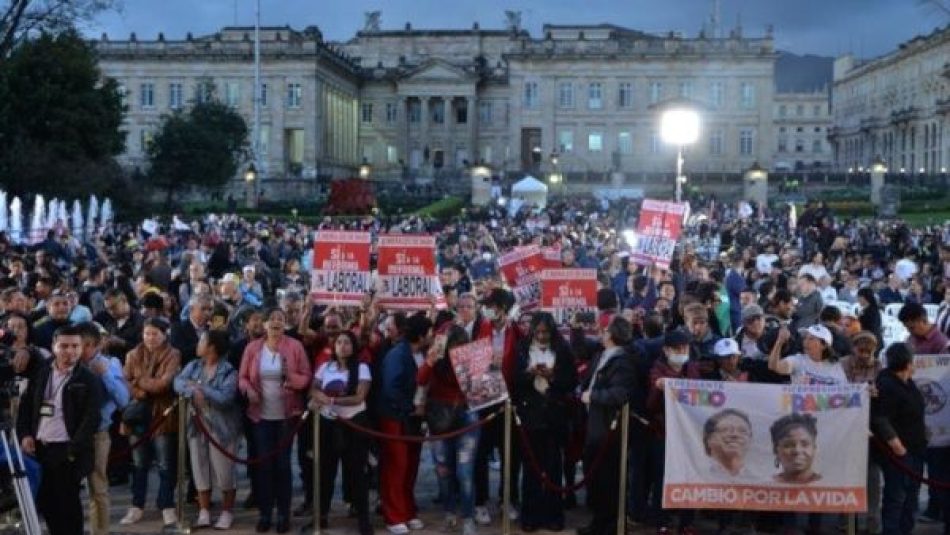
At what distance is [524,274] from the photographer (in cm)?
1631

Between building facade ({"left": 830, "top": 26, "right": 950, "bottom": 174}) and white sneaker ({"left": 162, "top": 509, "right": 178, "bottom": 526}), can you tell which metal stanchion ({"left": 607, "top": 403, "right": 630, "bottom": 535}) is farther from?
building facade ({"left": 830, "top": 26, "right": 950, "bottom": 174})

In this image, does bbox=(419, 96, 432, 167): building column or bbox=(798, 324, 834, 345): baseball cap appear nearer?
bbox=(798, 324, 834, 345): baseball cap

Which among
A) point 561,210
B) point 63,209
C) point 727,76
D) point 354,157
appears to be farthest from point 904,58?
point 63,209

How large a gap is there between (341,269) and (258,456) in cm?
302

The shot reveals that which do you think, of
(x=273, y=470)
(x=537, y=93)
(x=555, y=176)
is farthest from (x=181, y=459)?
(x=537, y=93)

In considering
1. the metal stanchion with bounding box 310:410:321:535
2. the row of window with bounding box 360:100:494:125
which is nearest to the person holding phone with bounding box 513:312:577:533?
the metal stanchion with bounding box 310:410:321:535

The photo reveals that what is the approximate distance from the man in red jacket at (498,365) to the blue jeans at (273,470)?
1702 mm

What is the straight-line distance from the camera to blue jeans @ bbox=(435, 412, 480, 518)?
10641 millimetres

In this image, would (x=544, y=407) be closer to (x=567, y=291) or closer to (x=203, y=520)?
(x=203, y=520)

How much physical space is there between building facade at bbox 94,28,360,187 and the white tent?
96.3 ft

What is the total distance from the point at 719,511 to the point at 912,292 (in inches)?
364

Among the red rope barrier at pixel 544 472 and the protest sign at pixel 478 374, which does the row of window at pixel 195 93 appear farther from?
the protest sign at pixel 478 374

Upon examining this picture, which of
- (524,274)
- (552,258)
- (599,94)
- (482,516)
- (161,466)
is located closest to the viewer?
(161,466)

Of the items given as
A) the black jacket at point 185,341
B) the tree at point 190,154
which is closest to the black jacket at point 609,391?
the black jacket at point 185,341
